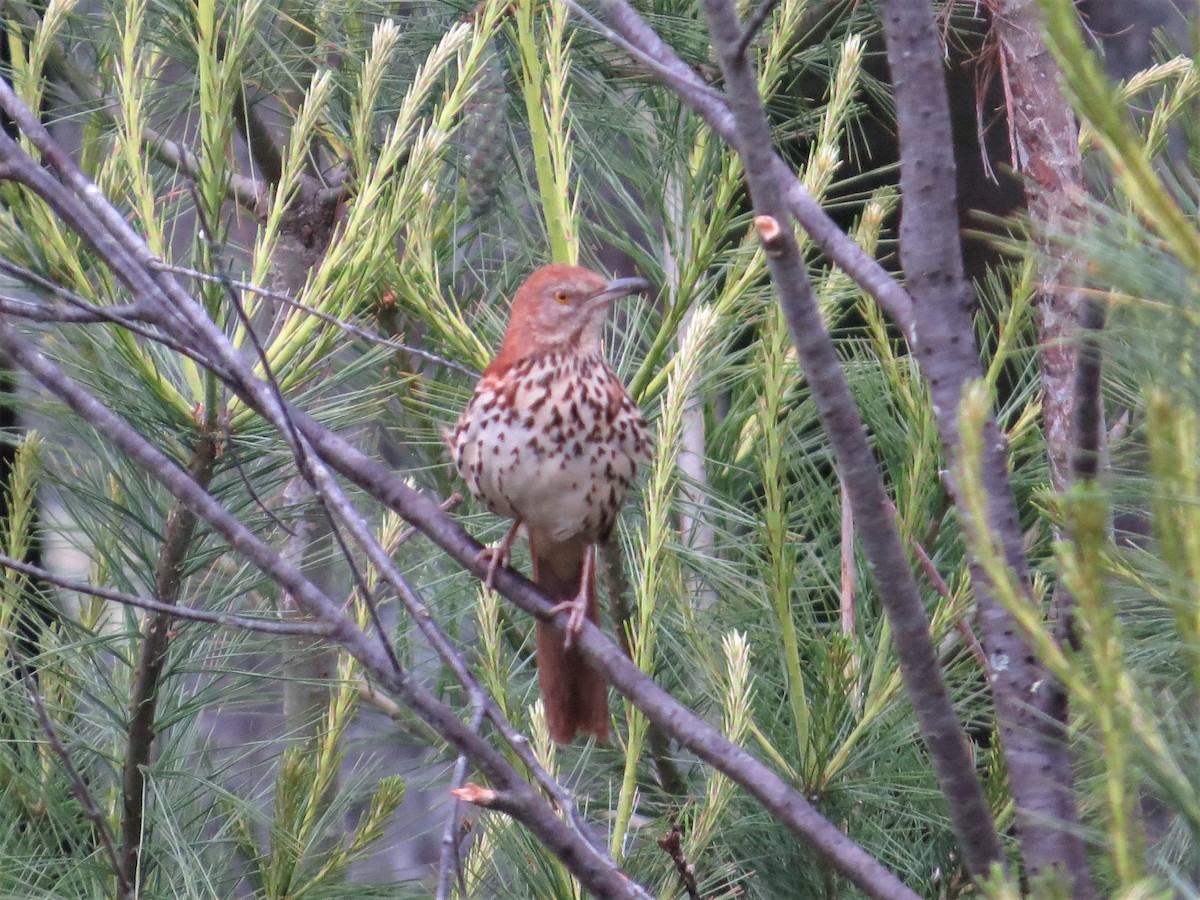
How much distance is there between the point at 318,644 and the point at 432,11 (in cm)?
125

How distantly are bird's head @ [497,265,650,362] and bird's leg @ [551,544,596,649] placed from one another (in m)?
0.35

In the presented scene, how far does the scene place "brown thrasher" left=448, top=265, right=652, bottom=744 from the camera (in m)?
2.11

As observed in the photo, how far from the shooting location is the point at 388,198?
1769mm

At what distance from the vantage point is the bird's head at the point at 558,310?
2225mm

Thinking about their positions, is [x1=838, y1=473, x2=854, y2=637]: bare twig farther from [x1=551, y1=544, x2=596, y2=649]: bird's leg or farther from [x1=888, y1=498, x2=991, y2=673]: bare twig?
[x1=551, y1=544, x2=596, y2=649]: bird's leg

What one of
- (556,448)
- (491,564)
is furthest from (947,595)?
(556,448)

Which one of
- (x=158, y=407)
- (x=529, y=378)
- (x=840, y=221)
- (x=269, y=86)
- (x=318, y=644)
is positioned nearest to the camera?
(x=158, y=407)

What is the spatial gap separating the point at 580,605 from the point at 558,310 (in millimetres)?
654

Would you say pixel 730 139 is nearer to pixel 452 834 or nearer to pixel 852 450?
pixel 852 450

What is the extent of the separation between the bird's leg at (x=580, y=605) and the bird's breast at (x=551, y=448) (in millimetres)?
43

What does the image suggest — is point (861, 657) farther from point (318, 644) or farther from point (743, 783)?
point (318, 644)

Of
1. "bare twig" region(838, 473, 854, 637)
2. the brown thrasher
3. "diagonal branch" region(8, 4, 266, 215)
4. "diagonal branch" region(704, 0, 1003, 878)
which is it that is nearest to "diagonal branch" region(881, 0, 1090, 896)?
"diagonal branch" region(704, 0, 1003, 878)

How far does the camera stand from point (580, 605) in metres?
1.82

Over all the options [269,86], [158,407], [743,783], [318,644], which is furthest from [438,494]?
[743,783]
